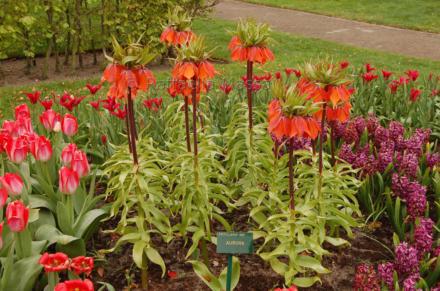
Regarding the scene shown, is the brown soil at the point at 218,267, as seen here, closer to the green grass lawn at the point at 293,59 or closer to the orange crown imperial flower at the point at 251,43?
the orange crown imperial flower at the point at 251,43

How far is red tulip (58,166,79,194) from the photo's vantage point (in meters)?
2.36

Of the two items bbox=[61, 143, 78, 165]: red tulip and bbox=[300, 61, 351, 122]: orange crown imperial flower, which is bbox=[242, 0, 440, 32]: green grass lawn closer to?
bbox=[300, 61, 351, 122]: orange crown imperial flower

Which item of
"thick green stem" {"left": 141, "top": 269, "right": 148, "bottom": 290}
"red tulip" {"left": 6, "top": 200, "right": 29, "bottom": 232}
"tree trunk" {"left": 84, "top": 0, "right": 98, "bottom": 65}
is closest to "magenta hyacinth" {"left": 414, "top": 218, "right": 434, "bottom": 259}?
"thick green stem" {"left": 141, "top": 269, "right": 148, "bottom": 290}

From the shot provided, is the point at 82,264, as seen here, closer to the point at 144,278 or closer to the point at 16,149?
the point at 144,278

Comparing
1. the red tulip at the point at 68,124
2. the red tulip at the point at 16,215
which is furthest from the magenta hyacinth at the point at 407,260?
the red tulip at the point at 68,124

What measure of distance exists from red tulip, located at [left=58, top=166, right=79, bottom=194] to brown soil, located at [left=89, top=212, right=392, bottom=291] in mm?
499

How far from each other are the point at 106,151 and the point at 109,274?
1.02 m

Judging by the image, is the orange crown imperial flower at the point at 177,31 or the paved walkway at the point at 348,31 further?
the paved walkway at the point at 348,31

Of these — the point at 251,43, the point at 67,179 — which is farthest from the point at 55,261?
the point at 251,43

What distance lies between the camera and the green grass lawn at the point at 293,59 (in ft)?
22.0

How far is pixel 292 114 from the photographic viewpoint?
213 centimetres

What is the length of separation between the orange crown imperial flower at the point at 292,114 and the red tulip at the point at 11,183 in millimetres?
1071

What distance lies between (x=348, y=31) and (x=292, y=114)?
8609 mm

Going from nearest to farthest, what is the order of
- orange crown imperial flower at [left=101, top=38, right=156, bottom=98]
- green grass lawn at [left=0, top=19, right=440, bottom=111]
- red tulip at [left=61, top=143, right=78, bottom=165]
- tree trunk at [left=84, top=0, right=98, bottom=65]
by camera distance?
orange crown imperial flower at [left=101, top=38, right=156, bottom=98] → red tulip at [left=61, top=143, right=78, bottom=165] → green grass lawn at [left=0, top=19, right=440, bottom=111] → tree trunk at [left=84, top=0, right=98, bottom=65]
